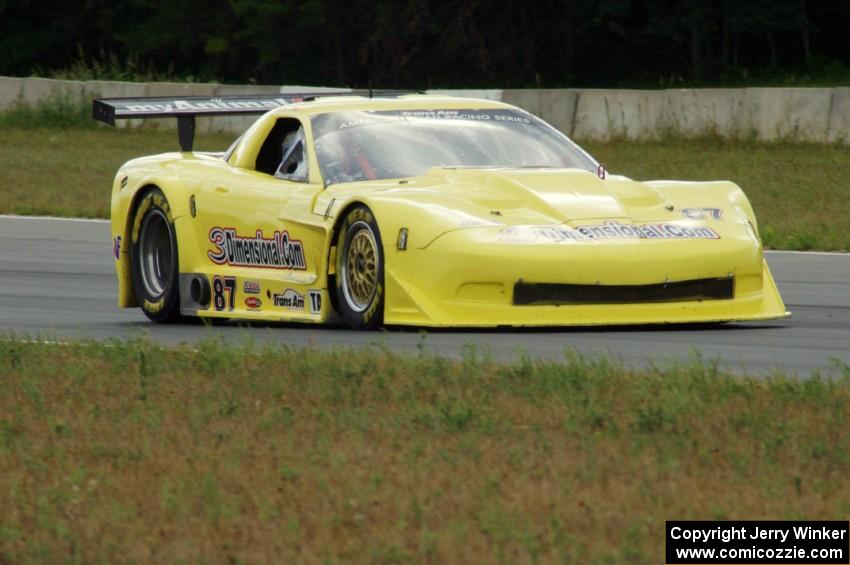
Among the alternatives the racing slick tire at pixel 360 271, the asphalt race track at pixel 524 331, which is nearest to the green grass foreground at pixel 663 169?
the asphalt race track at pixel 524 331

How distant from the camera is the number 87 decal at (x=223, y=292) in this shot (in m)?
9.94

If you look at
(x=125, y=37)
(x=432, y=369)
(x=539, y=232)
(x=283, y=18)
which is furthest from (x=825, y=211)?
(x=125, y=37)

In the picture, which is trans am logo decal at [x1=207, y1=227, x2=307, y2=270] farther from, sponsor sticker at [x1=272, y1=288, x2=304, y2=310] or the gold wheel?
the gold wheel

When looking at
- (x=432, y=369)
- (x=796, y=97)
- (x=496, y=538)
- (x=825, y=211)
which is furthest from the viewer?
(x=796, y=97)

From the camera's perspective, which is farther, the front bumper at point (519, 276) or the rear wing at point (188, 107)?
the rear wing at point (188, 107)

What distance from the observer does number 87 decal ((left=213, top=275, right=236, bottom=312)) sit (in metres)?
9.94

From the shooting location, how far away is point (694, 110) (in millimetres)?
21188

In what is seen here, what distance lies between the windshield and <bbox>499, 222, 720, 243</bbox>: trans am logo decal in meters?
1.07

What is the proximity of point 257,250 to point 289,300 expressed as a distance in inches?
16.0

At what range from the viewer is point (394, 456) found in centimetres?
545

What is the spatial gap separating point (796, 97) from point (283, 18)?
20.9m

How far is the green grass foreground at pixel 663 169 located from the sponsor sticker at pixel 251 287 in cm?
566

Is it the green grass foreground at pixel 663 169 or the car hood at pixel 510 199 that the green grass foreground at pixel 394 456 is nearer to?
the car hood at pixel 510 199

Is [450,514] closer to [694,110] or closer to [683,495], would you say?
[683,495]
